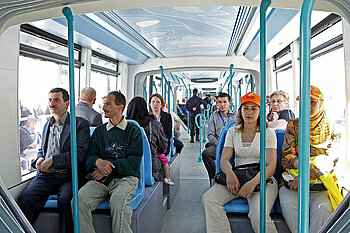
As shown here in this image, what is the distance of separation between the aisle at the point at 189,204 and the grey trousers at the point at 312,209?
113cm

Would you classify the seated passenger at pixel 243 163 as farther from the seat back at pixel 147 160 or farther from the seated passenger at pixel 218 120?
the seated passenger at pixel 218 120

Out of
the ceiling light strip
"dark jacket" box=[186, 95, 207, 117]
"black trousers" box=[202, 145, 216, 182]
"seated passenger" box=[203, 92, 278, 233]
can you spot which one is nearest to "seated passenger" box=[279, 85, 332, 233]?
"seated passenger" box=[203, 92, 278, 233]

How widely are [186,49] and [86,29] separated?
6.66 ft

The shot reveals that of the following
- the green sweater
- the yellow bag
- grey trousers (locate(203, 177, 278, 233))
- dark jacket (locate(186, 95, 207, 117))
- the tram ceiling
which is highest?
the tram ceiling

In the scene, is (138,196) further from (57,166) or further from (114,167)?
(57,166)

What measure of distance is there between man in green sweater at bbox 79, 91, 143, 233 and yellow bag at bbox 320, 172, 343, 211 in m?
1.43

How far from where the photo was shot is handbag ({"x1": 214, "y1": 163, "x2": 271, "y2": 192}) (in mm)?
2204

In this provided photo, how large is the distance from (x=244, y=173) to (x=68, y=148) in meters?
1.56

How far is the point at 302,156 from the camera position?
107 cm

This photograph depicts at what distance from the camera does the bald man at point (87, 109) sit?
3.47 metres

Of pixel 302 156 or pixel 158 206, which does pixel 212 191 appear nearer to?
pixel 158 206

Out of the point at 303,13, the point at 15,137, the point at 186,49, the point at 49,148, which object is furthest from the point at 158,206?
the point at 186,49

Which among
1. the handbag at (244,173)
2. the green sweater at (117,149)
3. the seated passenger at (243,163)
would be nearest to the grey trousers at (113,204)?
the green sweater at (117,149)

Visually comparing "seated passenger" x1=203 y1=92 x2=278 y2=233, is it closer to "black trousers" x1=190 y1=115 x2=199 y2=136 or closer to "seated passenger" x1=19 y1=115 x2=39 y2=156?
"seated passenger" x1=19 y1=115 x2=39 y2=156
